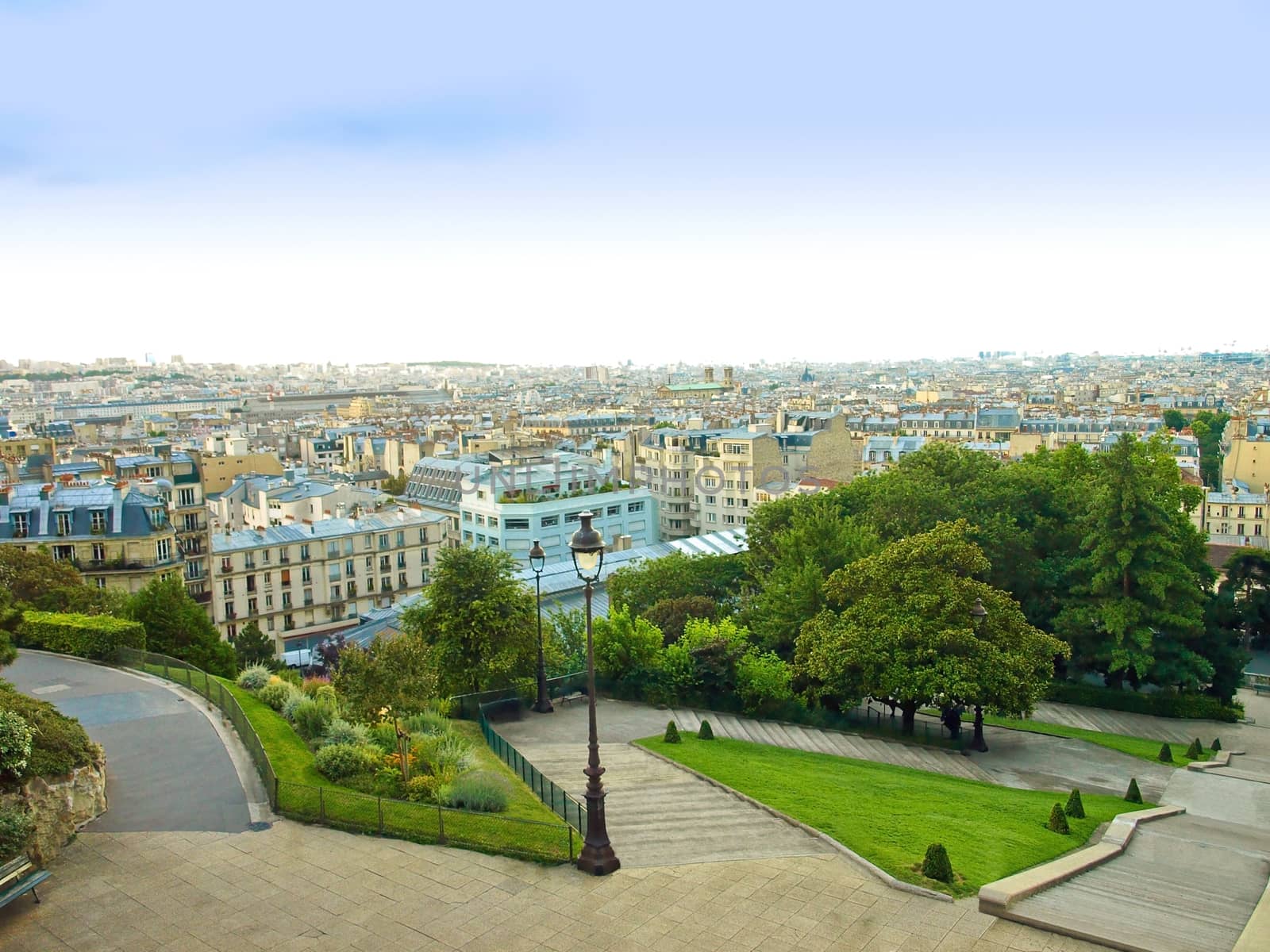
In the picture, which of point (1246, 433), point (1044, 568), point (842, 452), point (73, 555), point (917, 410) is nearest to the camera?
point (1044, 568)

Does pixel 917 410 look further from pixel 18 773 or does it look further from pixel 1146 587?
pixel 18 773

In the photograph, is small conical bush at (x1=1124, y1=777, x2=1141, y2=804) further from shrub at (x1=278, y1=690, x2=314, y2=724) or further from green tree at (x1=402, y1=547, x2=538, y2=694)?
shrub at (x1=278, y1=690, x2=314, y2=724)

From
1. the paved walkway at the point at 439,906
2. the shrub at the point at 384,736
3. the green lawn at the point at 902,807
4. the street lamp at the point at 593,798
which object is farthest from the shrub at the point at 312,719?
the street lamp at the point at 593,798

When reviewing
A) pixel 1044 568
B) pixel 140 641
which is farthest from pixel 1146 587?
pixel 140 641

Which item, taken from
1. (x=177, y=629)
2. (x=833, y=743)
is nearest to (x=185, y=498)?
(x=177, y=629)

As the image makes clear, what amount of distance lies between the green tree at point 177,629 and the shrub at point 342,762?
14632 mm

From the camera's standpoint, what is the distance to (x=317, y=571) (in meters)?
52.5

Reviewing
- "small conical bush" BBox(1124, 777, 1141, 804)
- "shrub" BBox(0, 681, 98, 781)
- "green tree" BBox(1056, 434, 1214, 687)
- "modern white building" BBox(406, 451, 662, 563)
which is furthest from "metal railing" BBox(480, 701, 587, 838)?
"modern white building" BBox(406, 451, 662, 563)

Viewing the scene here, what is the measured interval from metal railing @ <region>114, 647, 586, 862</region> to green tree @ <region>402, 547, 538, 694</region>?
8.32 meters

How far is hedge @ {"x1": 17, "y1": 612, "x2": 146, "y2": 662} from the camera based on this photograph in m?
25.6

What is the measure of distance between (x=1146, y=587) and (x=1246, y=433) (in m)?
71.9

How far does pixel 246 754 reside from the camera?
18.1 metres

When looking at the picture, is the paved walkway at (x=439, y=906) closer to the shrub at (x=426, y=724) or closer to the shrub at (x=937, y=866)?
the shrub at (x=937, y=866)

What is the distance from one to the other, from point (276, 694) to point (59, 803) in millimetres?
8255
